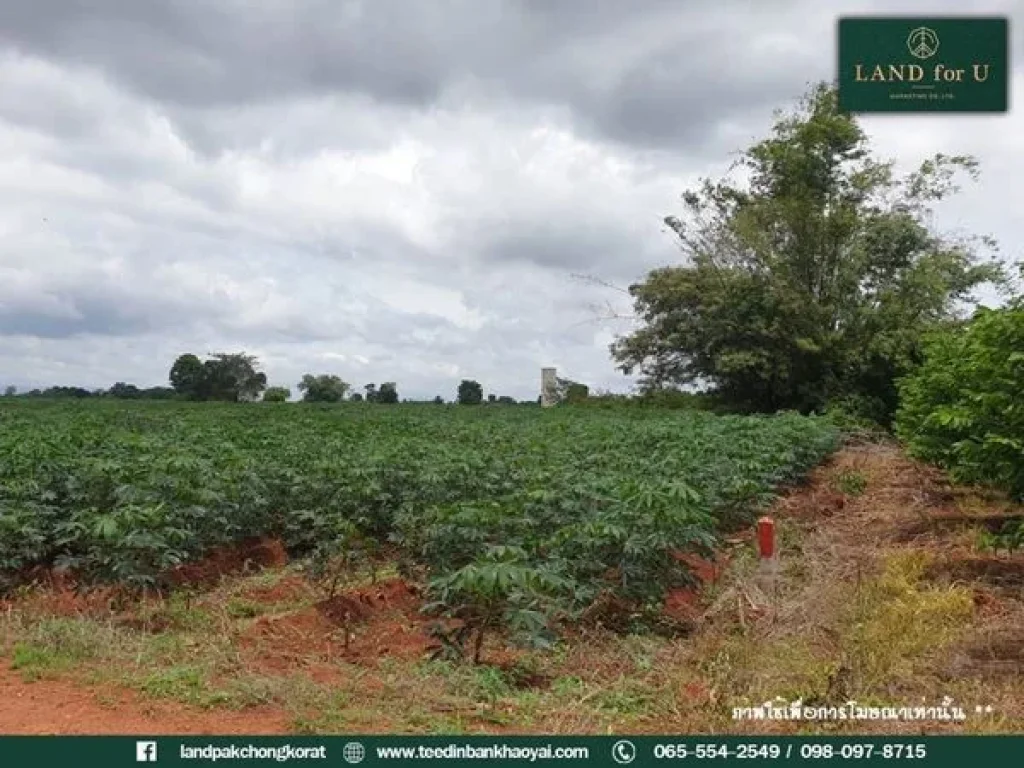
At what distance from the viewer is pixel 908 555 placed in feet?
28.5

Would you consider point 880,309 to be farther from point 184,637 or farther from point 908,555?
point 184,637

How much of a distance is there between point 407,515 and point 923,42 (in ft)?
18.0

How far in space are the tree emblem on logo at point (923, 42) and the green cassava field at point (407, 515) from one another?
12.4ft

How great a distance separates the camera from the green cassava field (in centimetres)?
637

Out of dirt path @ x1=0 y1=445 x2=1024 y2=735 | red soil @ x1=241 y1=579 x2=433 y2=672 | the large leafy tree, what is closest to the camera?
dirt path @ x1=0 y1=445 x2=1024 y2=735

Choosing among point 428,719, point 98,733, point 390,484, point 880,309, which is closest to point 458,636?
point 428,719
